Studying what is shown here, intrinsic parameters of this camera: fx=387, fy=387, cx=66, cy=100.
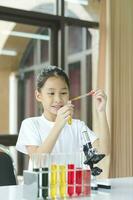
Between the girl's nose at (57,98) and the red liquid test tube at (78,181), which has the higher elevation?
the girl's nose at (57,98)

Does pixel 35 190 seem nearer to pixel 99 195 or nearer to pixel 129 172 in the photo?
pixel 99 195

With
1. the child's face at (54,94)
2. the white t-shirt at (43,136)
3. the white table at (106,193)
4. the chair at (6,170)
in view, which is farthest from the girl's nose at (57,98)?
the white table at (106,193)

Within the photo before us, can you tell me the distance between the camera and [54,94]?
1705mm

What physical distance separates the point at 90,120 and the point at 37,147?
240 cm

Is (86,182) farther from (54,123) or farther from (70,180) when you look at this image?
(54,123)

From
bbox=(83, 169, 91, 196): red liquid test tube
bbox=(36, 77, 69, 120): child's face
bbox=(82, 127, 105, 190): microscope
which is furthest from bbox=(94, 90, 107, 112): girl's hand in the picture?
bbox=(83, 169, 91, 196): red liquid test tube

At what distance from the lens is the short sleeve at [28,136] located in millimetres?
1663

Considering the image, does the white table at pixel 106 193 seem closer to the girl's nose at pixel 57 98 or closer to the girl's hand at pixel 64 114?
the girl's hand at pixel 64 114

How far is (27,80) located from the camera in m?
3.71

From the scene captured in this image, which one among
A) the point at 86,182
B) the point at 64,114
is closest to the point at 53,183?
the point at 86,182

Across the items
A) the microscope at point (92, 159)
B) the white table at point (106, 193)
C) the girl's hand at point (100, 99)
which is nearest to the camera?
the white table at point (106, 193)

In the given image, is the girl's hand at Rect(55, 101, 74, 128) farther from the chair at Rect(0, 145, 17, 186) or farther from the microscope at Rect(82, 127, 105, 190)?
the chair at Rect(0, 145, 17, 186)

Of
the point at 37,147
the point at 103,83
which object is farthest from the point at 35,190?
the point at 103,83

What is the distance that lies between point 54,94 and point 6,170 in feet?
1.27
